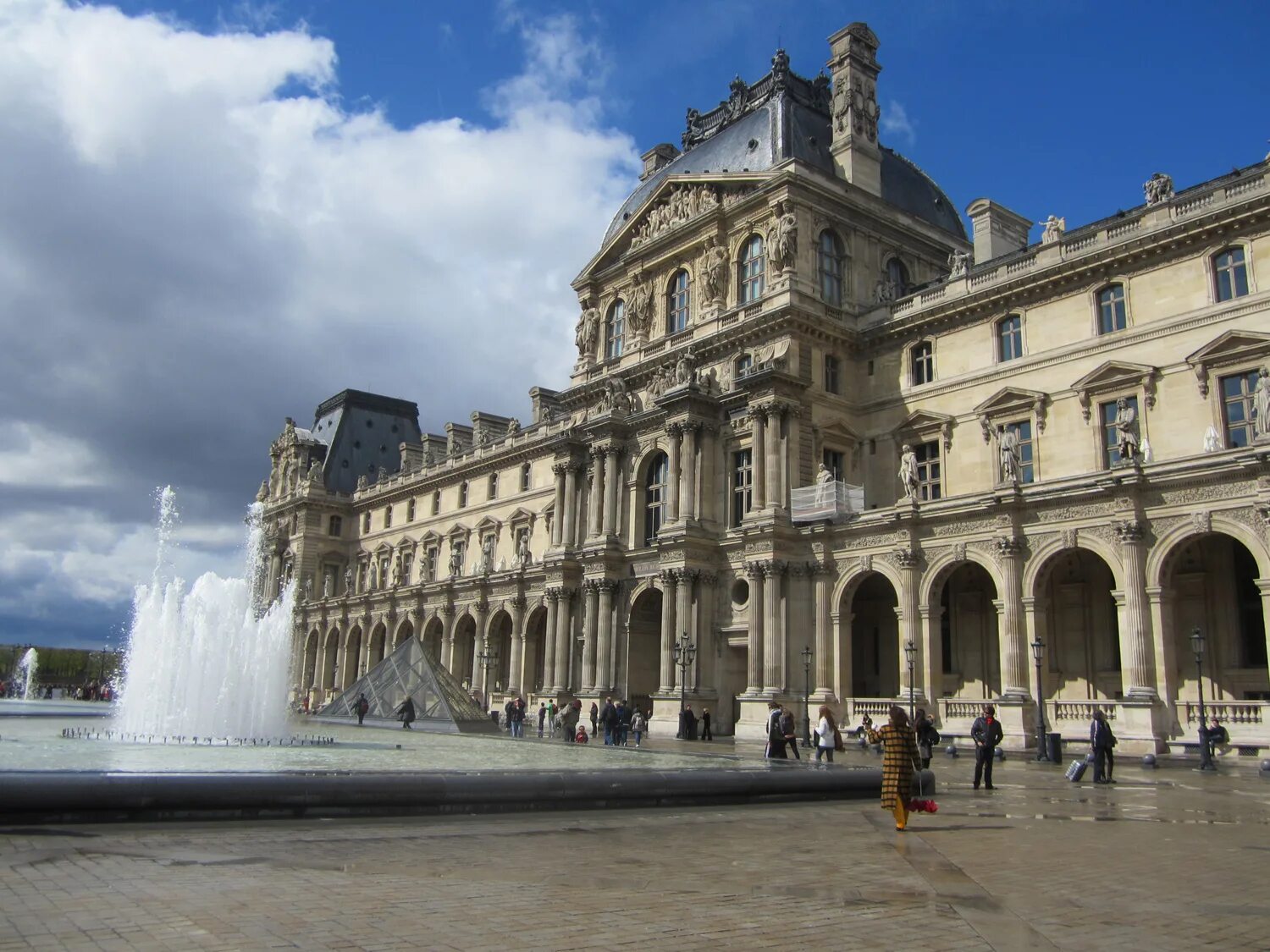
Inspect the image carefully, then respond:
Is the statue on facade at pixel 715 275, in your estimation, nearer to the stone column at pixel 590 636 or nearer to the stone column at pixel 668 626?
the stone column at pixel 668 626

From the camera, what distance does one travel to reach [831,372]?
4341 centimetres

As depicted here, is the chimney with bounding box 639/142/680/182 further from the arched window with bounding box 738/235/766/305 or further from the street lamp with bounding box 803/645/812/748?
Result: the street lamp with bounding box 803/645/812/748

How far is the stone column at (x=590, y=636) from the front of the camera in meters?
46.6

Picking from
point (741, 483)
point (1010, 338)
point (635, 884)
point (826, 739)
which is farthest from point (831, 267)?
point (635, 884)

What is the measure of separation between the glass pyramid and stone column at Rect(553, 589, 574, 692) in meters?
6.38

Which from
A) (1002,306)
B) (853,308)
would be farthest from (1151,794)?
(853,308)

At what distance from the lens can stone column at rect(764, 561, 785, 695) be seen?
38.6m

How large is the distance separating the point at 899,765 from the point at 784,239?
3187 centimetres

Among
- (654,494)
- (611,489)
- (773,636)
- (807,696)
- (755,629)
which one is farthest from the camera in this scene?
(611,489)

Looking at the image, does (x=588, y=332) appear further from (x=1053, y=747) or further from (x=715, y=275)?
(x=1053, y=747)

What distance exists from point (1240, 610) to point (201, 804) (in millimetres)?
29548

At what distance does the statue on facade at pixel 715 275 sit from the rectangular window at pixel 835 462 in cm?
854

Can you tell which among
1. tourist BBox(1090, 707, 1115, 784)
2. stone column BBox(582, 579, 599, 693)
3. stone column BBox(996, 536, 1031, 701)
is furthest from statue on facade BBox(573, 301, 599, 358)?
tourist BBox(1090, 707, 1115, 784)

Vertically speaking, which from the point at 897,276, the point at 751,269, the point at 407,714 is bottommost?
the point at 407,714
